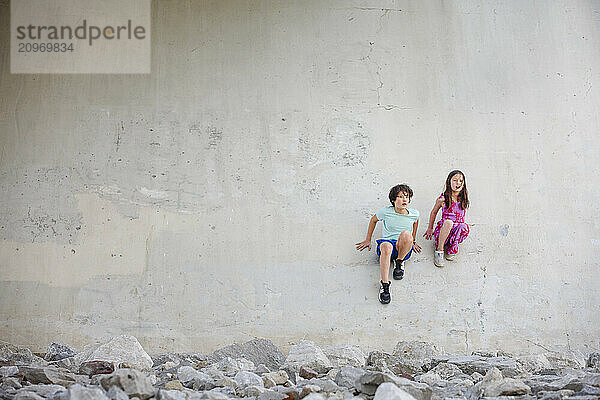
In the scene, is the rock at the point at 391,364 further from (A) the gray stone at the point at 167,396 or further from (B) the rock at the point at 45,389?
(B) the rock at the point at 45,389

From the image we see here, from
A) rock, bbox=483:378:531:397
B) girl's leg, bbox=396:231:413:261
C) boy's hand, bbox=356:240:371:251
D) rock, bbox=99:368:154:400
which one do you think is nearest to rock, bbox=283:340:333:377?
boy's hand, bbox=356:240:371:251

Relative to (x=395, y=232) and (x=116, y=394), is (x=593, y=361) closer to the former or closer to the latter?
(x=395, y=232)

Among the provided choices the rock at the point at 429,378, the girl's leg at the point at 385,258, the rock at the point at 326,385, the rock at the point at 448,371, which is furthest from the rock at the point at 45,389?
the girl's leg at the point at 385,258

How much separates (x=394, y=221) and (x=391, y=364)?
0.96 metres

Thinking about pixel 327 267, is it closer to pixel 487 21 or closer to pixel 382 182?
pixel 382 182

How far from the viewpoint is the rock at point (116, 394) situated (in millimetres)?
2322

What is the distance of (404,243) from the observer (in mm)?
4266

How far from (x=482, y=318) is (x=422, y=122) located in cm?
143

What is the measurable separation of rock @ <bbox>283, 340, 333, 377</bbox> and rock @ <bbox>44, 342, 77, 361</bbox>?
139 cm

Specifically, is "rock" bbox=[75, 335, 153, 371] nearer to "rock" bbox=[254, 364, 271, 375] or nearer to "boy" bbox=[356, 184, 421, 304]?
"rock" bbox=[254, 364, 271, 375]

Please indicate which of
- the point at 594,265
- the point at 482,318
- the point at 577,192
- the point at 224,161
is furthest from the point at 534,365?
the point at 224,161

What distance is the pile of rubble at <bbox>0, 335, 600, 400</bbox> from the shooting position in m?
2.51

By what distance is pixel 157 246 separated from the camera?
4438 mm

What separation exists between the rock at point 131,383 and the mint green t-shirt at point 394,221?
2.25 meters
